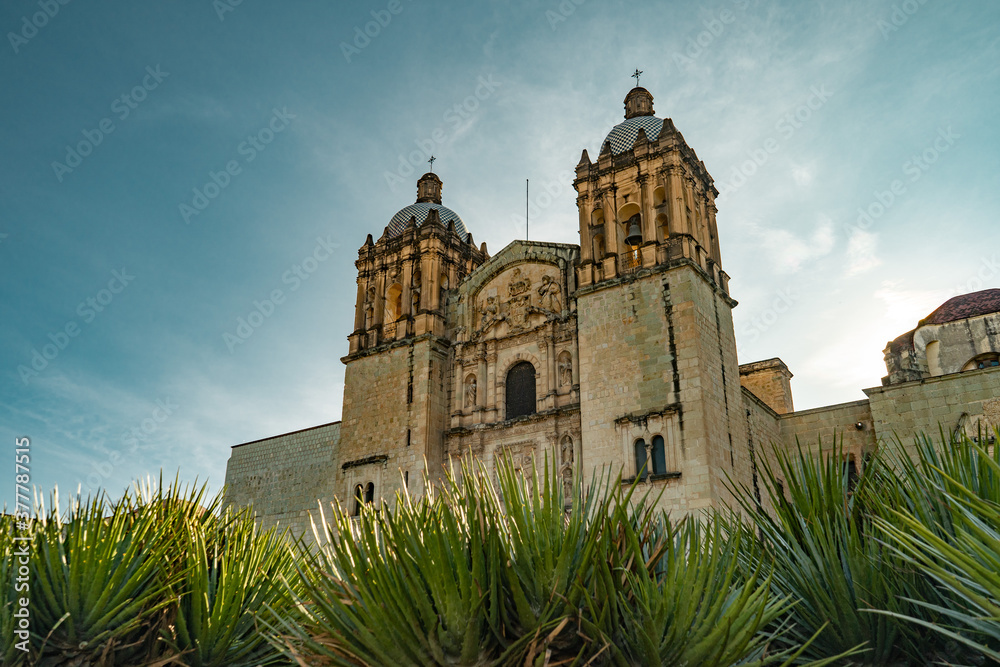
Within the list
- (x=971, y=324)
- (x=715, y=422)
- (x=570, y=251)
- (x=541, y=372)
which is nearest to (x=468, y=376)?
(x=541, y=372)

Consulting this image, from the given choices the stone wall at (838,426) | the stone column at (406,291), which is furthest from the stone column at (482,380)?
the stone wall at (838,426)

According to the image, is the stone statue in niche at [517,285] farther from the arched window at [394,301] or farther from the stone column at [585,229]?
the arched window at [394,301]

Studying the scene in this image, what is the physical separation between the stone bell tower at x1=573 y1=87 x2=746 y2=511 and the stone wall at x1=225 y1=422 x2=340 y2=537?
28.0 ft

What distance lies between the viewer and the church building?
15.3 metres

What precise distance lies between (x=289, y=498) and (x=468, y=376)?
6.84 meters

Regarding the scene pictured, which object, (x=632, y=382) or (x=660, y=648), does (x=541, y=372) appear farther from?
(x=660, y=648)

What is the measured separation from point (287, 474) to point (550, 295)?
32.1 feet

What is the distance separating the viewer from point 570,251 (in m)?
18.8

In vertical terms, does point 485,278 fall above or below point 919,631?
above

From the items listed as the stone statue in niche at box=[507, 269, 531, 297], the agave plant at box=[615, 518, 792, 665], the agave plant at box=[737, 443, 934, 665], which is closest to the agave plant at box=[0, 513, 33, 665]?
the agave plant at box=[615, 518, 792, 665]

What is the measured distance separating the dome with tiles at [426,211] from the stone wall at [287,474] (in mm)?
6600

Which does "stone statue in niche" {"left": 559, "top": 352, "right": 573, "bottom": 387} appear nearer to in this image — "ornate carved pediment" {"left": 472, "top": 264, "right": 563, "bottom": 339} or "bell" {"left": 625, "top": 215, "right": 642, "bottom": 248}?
"ornate carved pediment" {"left": 472, "top": 264, "right": 563, "bottom": 339}

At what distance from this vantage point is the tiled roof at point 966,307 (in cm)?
1945

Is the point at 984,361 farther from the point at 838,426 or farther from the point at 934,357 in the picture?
the point at 838,426
